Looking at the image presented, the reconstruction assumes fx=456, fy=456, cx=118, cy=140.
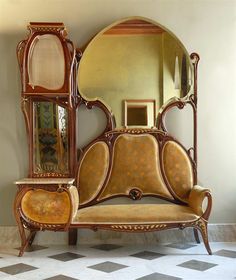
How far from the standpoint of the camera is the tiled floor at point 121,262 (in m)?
3.19

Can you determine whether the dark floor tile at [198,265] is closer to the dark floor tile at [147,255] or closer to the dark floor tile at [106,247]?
the dark floor tile at [147,255]

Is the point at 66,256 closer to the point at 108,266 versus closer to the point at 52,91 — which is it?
the point at 108,266

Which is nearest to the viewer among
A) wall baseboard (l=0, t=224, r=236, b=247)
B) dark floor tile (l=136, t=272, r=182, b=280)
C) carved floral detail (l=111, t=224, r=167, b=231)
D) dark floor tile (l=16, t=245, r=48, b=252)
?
dark floor tile (l=136, t=272, r=182, b=280)

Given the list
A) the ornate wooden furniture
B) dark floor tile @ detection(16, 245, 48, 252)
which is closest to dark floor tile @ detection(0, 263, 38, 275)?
dark floor tile @ detection(16, 245, 48, 252)

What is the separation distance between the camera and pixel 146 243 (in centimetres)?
425

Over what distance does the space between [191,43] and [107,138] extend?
1215 millimetres

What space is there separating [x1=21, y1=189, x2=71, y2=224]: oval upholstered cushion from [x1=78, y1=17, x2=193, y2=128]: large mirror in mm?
973

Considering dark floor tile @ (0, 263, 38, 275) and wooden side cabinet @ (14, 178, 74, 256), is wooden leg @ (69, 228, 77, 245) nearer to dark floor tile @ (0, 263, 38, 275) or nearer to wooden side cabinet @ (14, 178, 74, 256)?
wooden side cabinet @ (14, 178, 74, 256)

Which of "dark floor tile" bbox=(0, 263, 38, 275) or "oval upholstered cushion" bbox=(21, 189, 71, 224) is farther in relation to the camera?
"oval upholstered cushion" bbox=(21, 189, 71, 224)

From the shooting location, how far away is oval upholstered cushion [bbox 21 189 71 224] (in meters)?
3.69

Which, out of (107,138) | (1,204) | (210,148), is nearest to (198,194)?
(210,148)

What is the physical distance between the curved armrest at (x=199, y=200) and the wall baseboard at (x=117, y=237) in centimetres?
45

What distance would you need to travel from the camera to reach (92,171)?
4164 millimetres

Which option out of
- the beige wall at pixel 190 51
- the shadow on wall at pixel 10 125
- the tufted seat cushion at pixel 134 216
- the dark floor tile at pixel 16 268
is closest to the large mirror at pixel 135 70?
the beige wall at pixel 190 51
